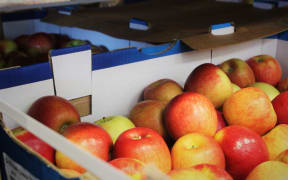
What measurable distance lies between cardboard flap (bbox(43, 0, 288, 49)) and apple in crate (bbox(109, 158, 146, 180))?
59 cm

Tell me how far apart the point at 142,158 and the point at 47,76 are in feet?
1.13

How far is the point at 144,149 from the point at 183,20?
92cm

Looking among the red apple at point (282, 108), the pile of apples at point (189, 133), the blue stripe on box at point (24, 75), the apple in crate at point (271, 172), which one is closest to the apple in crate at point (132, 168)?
the pile of apples at point (189, 133)

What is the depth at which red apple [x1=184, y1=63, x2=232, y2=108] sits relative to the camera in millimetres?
1048

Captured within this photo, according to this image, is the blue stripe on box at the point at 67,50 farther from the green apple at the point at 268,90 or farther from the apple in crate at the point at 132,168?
the green apple at the point at 268,90

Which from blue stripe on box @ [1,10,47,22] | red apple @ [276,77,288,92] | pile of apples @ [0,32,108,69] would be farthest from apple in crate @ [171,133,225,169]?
blue stripe on box @ [1,10,47,22]

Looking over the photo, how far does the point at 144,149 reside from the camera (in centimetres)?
72

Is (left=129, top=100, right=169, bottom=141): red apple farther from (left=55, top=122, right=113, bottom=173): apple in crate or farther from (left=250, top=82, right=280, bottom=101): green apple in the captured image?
(left=250, top=82, right=280, bottom=101): green apple

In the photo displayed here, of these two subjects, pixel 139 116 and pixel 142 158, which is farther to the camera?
pixel 139 116

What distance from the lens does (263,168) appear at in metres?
0.68

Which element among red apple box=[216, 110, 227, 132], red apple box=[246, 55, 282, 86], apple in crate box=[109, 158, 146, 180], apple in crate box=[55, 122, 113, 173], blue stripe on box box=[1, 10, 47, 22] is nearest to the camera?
apple in crate box=[109, 158, 146, 180]

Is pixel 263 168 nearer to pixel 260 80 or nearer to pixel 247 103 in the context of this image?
pixel 247 103

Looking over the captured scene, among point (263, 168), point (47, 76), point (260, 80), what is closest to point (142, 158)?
point (263, 168)

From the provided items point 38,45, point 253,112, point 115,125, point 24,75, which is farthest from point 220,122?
point 38,45
